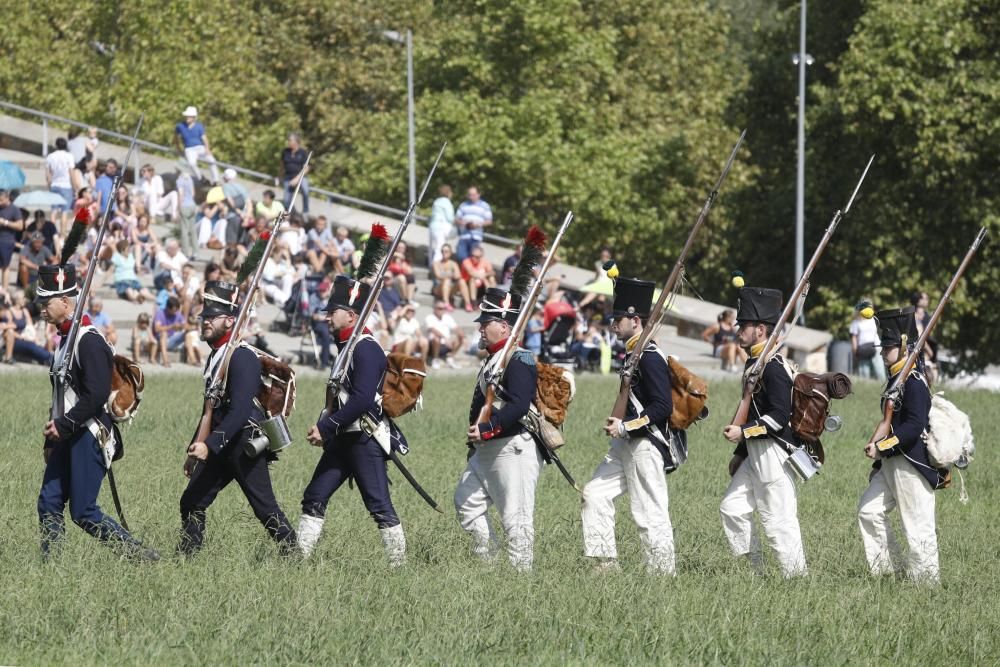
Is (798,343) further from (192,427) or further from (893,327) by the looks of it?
(893,327)

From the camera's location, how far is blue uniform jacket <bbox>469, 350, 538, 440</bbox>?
10.7m

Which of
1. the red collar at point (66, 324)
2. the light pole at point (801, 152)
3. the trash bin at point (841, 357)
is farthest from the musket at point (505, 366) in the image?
the light pole at point (801, 152)

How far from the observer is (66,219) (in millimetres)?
28469

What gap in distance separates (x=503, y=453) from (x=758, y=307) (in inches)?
71.8

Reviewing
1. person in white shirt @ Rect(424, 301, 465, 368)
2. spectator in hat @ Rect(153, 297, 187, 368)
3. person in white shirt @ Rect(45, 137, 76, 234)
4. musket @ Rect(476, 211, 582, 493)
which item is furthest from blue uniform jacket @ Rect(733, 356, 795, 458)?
person in white shirt @ Rect(45, 137, 76, 234)

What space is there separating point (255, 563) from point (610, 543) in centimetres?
218

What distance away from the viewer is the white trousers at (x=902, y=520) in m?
11.0

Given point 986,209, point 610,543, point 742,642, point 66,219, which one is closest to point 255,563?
point 610,543

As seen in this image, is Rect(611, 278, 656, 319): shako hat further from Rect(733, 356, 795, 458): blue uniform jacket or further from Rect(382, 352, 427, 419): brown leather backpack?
Rect(382, 352, 427, 419): brown leather backpack

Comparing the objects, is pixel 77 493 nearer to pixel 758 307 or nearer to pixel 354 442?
pixel 354 442

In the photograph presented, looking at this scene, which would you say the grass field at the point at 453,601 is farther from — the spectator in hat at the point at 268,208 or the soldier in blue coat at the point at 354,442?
the spectator in hat at the point at 268,208

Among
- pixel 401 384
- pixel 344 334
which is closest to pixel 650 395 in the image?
pixel 401 384

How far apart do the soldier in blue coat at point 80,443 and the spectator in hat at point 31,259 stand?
49.1ft

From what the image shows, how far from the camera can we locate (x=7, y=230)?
2556 centimetres
